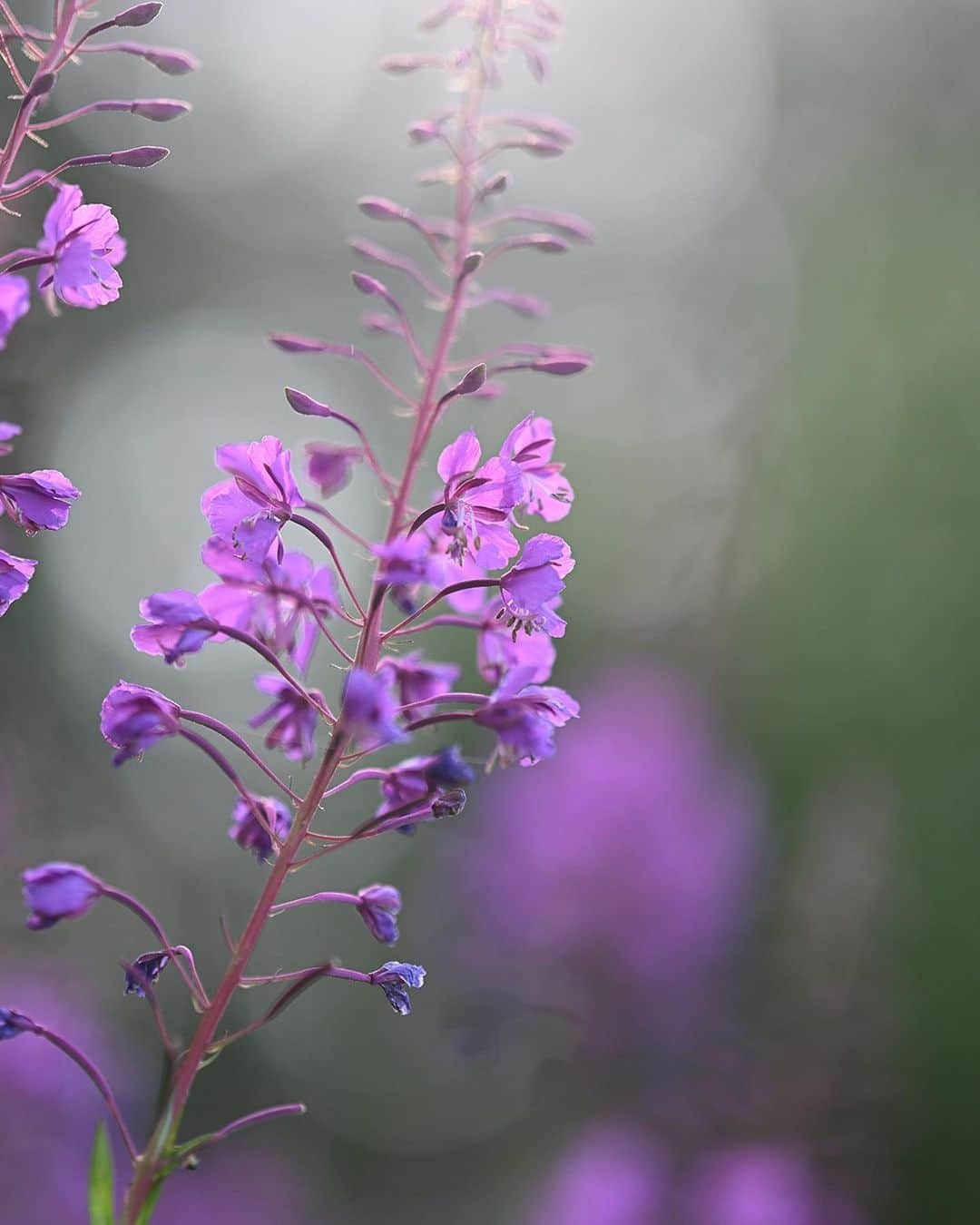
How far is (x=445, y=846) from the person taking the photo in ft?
28.5

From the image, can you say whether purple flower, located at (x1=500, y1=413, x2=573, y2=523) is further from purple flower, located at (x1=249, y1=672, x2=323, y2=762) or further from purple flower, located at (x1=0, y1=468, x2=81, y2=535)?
purple flower, located at (x1=0, y1=468, x2=81, y2=535)

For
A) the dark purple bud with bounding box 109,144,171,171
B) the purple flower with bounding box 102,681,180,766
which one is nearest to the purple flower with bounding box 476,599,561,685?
the purple flower with bounding box 102,681,180,766

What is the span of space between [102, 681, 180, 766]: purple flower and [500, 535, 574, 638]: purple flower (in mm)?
872

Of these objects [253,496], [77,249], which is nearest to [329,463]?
[253,496]

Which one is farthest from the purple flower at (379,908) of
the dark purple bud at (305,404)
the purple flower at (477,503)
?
the dark purple bud at (305,404)

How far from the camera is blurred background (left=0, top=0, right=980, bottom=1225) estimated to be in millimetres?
5758

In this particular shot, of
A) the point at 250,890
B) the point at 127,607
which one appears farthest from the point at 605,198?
A: the point at 250,890

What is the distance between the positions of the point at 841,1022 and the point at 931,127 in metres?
11.9

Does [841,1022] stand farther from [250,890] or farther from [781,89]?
[781,89]

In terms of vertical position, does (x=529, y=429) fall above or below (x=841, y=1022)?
above

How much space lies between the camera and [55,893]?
2754 millimetres

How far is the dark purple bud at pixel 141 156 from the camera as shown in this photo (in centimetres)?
305

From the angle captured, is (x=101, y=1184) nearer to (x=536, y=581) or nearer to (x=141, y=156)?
(x=536, y=581)

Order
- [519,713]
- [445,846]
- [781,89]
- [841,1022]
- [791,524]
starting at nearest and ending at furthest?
[519,713] → [841,1022] → [445,846] → [791,524] → [781,89]
